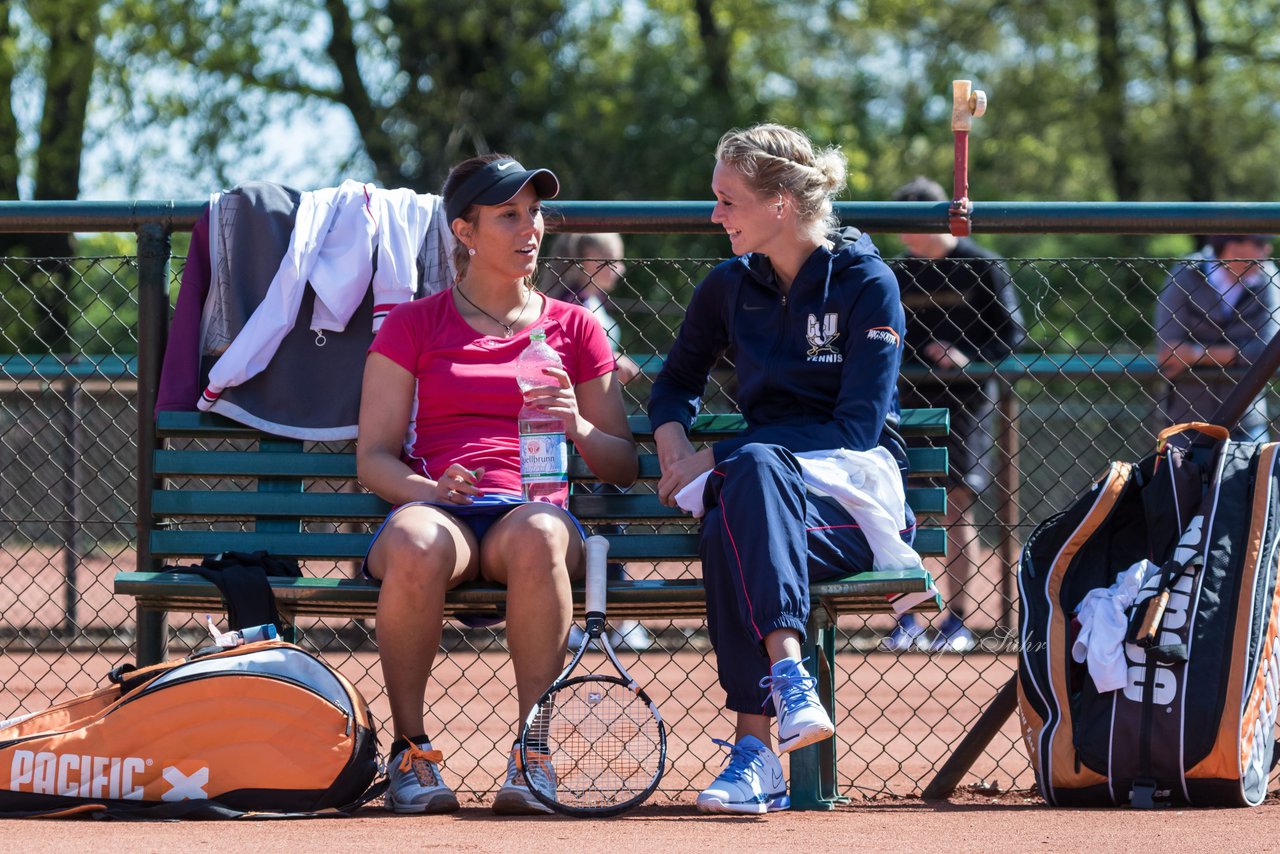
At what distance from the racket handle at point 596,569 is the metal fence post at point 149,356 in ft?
4.06

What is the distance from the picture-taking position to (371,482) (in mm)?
3857

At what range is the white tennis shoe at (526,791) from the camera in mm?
3391

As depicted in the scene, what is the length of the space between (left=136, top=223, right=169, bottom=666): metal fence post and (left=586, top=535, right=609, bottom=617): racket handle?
124 cm

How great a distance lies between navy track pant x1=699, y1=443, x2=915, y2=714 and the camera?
133 inches

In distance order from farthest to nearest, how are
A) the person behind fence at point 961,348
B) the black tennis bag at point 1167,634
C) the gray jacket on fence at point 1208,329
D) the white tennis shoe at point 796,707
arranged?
the gray jacket on fence at point 1208,329
the person behind fence at point 961,348
the black tennis bag at point 1167,634
the white tennis shoe at point 796,707

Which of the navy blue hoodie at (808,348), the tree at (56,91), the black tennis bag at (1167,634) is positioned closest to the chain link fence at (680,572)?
the navy blue hoodie at (808,348)

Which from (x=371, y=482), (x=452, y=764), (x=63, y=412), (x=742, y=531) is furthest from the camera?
(x=63, y=412)

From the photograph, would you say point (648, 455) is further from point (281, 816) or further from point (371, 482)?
point (281, 816)

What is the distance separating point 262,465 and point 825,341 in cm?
147

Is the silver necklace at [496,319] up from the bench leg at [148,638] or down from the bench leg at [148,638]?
up

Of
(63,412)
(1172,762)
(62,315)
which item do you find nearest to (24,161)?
(62,315)

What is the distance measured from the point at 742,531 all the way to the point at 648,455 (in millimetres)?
704

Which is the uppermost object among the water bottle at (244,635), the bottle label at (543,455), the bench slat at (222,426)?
the bench slat at (222,426)

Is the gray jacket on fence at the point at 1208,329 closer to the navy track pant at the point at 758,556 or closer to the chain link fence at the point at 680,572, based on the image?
the chain link fence at the point at 680,572
